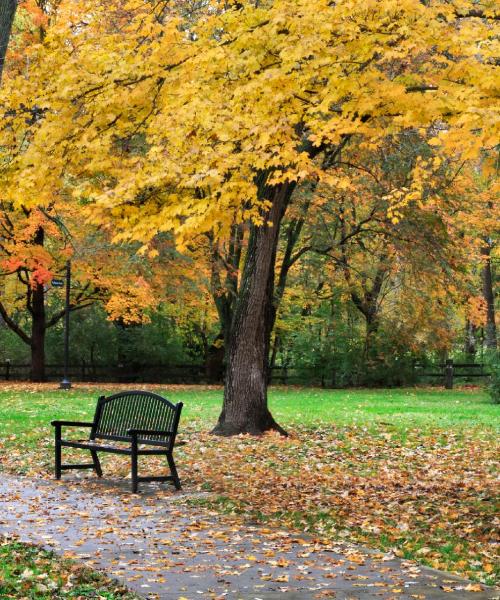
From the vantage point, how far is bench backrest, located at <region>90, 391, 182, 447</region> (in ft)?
34.0

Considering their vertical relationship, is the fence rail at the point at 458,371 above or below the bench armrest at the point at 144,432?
above

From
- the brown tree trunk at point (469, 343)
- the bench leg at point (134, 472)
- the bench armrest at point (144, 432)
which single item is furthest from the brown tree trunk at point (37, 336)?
the bench leg at point (134, 472)

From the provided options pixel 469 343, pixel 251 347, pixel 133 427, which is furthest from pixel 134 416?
pixel 469 343

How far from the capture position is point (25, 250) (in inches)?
1121

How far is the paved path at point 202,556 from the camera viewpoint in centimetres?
574

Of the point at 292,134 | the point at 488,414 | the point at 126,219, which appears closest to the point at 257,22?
the point at 292,134

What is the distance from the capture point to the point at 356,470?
38.1ft

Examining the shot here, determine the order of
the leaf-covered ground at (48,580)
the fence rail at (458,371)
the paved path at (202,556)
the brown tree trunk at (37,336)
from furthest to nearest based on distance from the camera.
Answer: the fence rail at (458,371)
the brown tree trunk at (37,336)
the paved path at (202,556)
the leaf-covered ground at (48,580)

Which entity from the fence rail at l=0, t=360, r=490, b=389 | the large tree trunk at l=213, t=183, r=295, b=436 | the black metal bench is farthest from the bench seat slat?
the fence rail at l=0, t=360, r=490, b=389

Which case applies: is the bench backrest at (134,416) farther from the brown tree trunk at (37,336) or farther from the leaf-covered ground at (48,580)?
the brown tree trunk at (37,336)

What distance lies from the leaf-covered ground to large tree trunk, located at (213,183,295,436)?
27.1ft

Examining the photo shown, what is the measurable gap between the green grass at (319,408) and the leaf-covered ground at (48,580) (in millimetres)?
8207

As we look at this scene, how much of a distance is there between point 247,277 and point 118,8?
224 inches

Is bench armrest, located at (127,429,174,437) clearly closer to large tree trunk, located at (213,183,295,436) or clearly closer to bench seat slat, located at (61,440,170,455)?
bench seat slat, located at (61,440,170,455)
